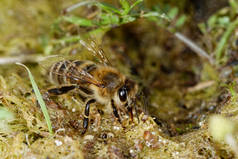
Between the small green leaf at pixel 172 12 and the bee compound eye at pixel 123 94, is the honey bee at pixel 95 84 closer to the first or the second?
the bee compound eye at pixel 123 94

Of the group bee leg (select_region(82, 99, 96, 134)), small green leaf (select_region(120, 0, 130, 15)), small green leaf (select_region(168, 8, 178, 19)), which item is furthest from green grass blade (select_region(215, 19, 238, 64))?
bee leg (select_region(82, 99, 96, 134))

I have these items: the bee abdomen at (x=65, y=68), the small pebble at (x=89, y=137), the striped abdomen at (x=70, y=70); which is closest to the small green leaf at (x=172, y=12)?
the striped abdomen at (x=70, y=70)

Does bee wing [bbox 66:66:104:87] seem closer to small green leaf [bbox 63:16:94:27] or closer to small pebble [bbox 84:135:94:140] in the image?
small pebble [bbox 84:135:94:140]

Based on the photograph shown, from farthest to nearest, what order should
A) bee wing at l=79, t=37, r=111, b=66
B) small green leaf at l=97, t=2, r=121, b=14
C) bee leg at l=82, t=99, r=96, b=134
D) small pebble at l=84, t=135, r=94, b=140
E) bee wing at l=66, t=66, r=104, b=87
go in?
bee wing at l=79, t=37, r=111, b=66
small green leaf at l=97, t=2, r=121, b=14
bee wing at l=66, t=66, r=104, b=87
bee leg at l=82, t=99, r=96, b=134
small pebble at l=84, t=135, r=94, b=140

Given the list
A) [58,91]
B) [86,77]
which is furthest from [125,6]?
[58,91]

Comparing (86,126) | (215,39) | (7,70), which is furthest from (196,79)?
(7,70)

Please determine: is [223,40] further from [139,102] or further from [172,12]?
[139,102]

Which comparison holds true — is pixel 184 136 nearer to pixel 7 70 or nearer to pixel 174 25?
pixel 174 25

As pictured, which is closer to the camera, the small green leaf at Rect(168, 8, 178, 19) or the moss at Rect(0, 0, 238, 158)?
the moss at Rect(0, 0, 238, 158)
